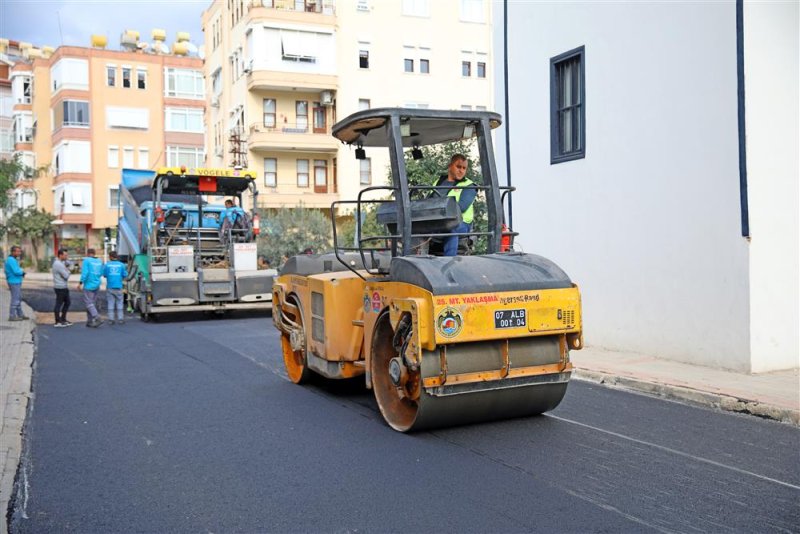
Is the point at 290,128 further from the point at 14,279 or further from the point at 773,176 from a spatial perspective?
the point at 773,176

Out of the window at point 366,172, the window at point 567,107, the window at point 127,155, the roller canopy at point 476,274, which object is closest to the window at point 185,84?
the window at point 127,155

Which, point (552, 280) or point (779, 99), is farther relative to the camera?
point (779, 99)

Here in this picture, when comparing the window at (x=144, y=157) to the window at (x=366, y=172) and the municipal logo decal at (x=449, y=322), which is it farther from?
the municipal logo decal at (x=449, y=322)

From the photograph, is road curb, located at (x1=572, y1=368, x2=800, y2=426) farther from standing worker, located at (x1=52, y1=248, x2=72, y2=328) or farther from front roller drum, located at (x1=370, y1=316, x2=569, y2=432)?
standing worker, located at (x1=52, y1=248, x2=72, y2=328)

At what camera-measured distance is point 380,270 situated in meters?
7.39

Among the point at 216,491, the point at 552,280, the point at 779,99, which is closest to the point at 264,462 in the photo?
the point at 216,491

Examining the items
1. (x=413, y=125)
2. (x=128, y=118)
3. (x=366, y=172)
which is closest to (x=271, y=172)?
(x=366, y=172)

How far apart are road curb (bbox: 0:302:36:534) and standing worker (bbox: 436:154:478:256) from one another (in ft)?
12.3

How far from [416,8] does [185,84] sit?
19553 millimetres

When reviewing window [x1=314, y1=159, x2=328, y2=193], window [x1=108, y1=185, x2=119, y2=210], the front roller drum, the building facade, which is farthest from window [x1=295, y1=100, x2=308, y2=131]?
the front roller drum

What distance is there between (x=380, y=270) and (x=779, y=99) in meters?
5.46

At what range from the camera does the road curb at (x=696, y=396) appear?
24.4 ft

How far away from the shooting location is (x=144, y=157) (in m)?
51.8

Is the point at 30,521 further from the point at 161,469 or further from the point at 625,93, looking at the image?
the point at 625,93
